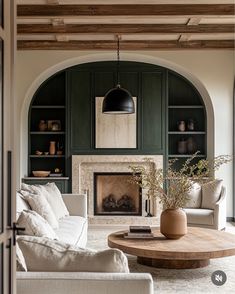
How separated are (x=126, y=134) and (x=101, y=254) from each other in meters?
5.61

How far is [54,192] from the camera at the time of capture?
5820 millimetres

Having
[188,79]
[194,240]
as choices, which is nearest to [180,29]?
[188,79]

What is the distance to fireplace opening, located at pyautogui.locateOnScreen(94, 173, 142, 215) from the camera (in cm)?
809

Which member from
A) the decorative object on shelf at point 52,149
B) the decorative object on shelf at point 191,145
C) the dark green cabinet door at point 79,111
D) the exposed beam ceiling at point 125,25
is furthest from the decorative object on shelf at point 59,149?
the decorative object on shelf at point 191,145

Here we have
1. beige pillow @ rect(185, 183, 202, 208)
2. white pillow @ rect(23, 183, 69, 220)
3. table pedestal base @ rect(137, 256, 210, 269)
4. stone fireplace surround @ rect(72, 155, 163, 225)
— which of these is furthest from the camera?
stone fireplace surround @ rect(72, 155, 163, 225)

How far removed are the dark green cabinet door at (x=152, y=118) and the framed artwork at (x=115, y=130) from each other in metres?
0.20

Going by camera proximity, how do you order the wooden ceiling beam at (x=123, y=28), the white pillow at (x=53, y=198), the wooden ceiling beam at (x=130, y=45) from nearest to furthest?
the white pillow at (x=53, y=198) → the wooden ceiling beam at (x=123, y=28) → the wooden ceiling beam at (x=130, y=45)

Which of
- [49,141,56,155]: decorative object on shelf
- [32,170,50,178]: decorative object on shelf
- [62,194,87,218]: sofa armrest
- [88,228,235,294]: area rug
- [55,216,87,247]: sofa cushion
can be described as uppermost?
[49,141,56,155]: decorative object on shelf

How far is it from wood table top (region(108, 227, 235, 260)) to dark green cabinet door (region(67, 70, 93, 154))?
124 inches

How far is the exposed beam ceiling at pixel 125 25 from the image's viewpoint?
5.50 metres

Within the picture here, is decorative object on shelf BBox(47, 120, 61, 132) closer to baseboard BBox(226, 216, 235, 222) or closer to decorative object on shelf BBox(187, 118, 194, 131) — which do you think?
decorative object on shelf BBox(187, 118, 194, 131)

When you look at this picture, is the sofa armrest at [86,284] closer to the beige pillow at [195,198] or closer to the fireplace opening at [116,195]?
the beige pillow at [195,198]

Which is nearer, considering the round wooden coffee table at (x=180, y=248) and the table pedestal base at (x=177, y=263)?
the round wooden coffee table at (x=180, y=248)

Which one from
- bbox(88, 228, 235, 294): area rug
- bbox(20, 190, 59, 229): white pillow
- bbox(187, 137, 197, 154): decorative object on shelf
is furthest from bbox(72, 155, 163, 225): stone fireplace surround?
bbox(20, 190, 59, 229): white pillow
